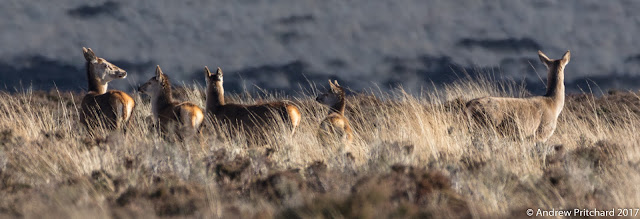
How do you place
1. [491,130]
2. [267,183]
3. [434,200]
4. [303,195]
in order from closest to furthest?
[434,200] → [303,195] → [267,183] → [491,130]

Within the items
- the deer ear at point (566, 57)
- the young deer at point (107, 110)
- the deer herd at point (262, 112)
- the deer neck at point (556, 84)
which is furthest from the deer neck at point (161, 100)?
the deer ear at point (566, 57)

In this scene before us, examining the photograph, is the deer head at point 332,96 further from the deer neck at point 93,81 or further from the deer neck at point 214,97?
the deer neck at point 93,81

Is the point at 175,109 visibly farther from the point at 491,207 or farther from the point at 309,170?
the point at 491,207

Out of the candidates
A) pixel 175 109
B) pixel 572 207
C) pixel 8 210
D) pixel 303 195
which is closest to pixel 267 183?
pixel 303 195

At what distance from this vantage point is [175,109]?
11164 mm

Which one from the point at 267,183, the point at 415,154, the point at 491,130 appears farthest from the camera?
the point at 491,130

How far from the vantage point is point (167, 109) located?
11422 mm

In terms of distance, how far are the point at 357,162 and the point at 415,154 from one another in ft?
2.22

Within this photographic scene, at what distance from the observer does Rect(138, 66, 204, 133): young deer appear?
1084cm

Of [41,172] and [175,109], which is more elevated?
[175,109]

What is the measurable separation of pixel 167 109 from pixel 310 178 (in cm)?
464

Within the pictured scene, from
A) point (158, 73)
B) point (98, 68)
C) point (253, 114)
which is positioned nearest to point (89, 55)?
point (98, 68)

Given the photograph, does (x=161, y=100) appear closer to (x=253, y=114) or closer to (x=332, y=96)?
(x=253, y=114)

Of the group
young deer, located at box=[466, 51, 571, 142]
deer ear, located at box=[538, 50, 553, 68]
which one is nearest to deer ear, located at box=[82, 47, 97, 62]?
young deer, located at box=[466, 51, 571, 142]
